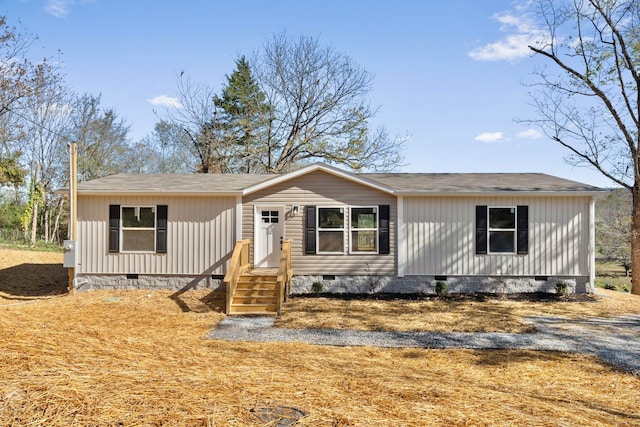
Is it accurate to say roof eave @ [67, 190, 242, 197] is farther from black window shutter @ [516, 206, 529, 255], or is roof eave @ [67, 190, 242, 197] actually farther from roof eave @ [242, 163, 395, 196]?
black window shutter @ [516, 206, 529, 255]

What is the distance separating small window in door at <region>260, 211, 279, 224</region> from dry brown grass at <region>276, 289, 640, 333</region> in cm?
245

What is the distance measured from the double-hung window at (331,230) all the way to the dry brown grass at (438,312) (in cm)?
146

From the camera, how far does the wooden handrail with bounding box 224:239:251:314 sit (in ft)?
30.7

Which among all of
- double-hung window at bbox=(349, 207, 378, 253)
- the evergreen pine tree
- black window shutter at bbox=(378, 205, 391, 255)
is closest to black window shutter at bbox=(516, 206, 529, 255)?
black window shutter at bbox=(378, 205, 391, 255)

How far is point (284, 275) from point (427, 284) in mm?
4338

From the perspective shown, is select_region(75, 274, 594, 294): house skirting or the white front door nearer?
select_region(75, 274, 594, 294): house skirting

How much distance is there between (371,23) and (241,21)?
14.8 feet

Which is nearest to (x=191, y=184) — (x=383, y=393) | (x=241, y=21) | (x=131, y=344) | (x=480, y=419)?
(x=241, y=21)

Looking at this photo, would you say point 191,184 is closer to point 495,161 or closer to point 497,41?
point 497,41

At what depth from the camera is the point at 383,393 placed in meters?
3.63

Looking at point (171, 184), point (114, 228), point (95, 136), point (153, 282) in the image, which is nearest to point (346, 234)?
Result: point (171, 184)

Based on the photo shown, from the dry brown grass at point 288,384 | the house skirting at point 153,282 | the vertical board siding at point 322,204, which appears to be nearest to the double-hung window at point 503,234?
the vertical board siding at point 322,204

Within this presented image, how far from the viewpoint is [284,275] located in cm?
960

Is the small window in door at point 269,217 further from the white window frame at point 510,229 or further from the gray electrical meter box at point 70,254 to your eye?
the white window frame at point 510,229
